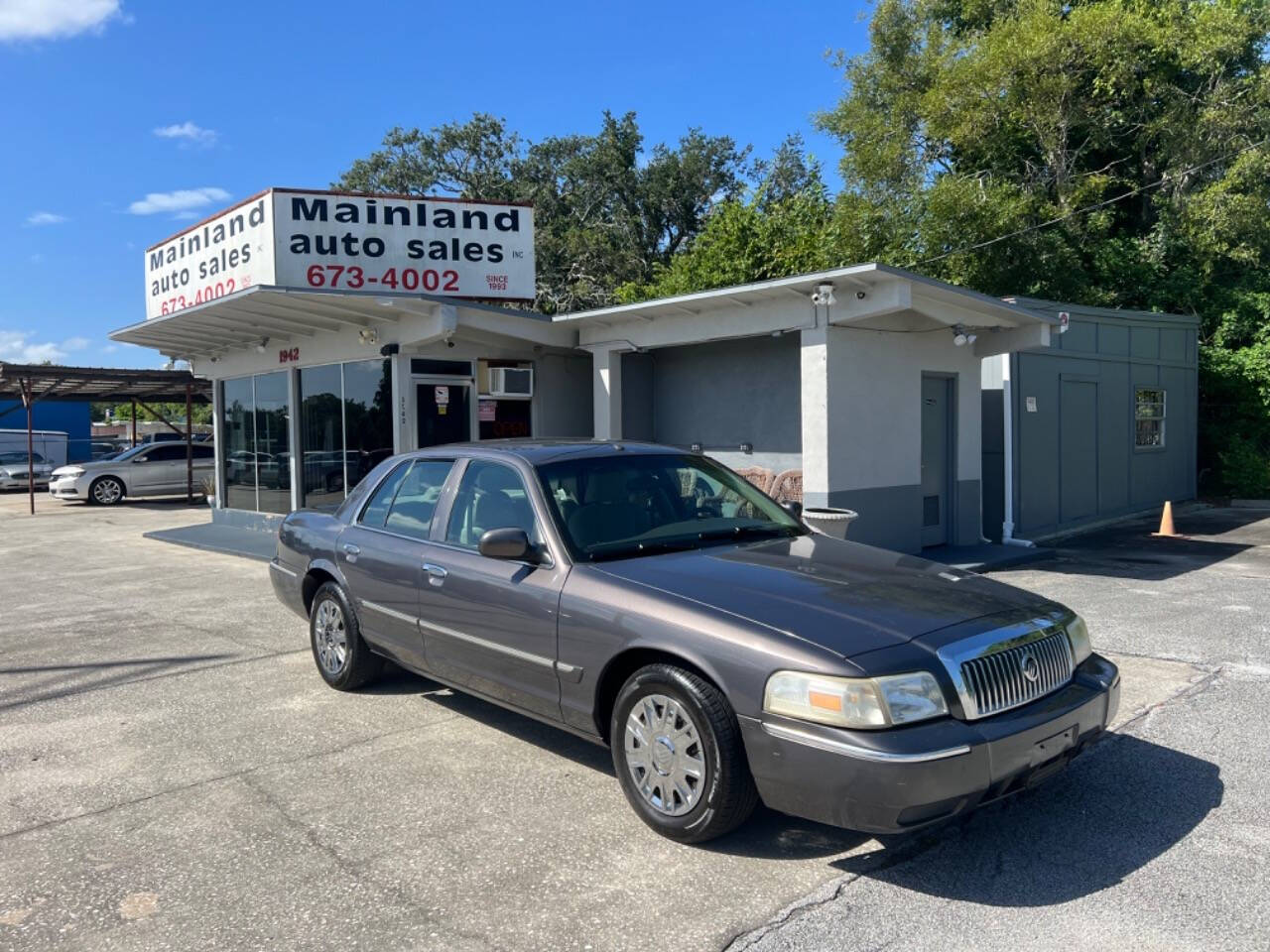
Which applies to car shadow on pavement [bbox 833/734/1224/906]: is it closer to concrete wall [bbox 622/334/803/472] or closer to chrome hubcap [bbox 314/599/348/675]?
chrome hubcap [bbox 314/599/348/675]

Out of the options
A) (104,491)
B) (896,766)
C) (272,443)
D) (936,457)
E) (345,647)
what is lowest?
(345,647)

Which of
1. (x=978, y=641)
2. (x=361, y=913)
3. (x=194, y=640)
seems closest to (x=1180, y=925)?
(x=978, y=641)

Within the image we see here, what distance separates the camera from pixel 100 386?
24078mm

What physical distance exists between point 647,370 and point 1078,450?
6837 millimetres

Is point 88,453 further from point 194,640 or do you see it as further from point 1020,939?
point 1020,939

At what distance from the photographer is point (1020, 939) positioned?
3160mm

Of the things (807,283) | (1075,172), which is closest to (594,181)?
(1075,172)

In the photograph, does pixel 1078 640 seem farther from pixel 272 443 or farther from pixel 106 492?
pixel 106 492

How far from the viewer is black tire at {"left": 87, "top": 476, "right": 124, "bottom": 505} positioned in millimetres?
23359

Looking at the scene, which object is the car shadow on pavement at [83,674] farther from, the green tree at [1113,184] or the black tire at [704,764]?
the green tree at [1113,184]

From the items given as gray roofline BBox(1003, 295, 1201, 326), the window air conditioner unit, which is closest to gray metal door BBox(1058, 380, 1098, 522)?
gray roofline BBox(1003, 295, 1201, 326)

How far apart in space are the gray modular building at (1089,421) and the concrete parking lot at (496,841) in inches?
260

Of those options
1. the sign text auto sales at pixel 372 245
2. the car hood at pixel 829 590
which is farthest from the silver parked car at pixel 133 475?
the car hood at pixel 829 590

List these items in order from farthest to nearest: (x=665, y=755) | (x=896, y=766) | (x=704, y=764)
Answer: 1. (x=665, y=755)
2. (x=704, y=764)
3. (x=896, y=766)
